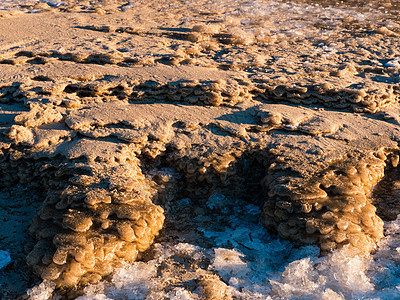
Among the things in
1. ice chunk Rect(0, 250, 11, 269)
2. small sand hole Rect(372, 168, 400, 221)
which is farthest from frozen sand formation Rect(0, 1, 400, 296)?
ice chunk Rect(0, 250, 11, 269)

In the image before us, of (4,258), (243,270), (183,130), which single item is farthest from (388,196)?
(4,258)

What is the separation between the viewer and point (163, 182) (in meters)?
2.70

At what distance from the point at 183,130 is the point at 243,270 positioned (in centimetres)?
107

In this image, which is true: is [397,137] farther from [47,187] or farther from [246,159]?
[47,187]

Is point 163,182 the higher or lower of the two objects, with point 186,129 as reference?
lower

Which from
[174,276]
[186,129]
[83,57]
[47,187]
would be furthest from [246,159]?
[83,57]

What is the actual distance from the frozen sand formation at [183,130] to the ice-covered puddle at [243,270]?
0.08m

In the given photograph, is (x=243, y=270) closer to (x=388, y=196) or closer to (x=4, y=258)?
(x=388, y=196)

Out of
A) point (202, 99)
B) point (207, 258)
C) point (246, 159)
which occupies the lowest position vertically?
point (207, 258)

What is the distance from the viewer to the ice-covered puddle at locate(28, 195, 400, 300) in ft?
6.85

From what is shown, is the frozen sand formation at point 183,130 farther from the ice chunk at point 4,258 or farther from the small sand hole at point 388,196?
the ice chunk at point 4,258

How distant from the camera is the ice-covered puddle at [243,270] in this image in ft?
6.85

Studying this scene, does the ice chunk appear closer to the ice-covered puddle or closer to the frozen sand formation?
the frozen sand formation

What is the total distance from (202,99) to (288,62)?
1010mm
